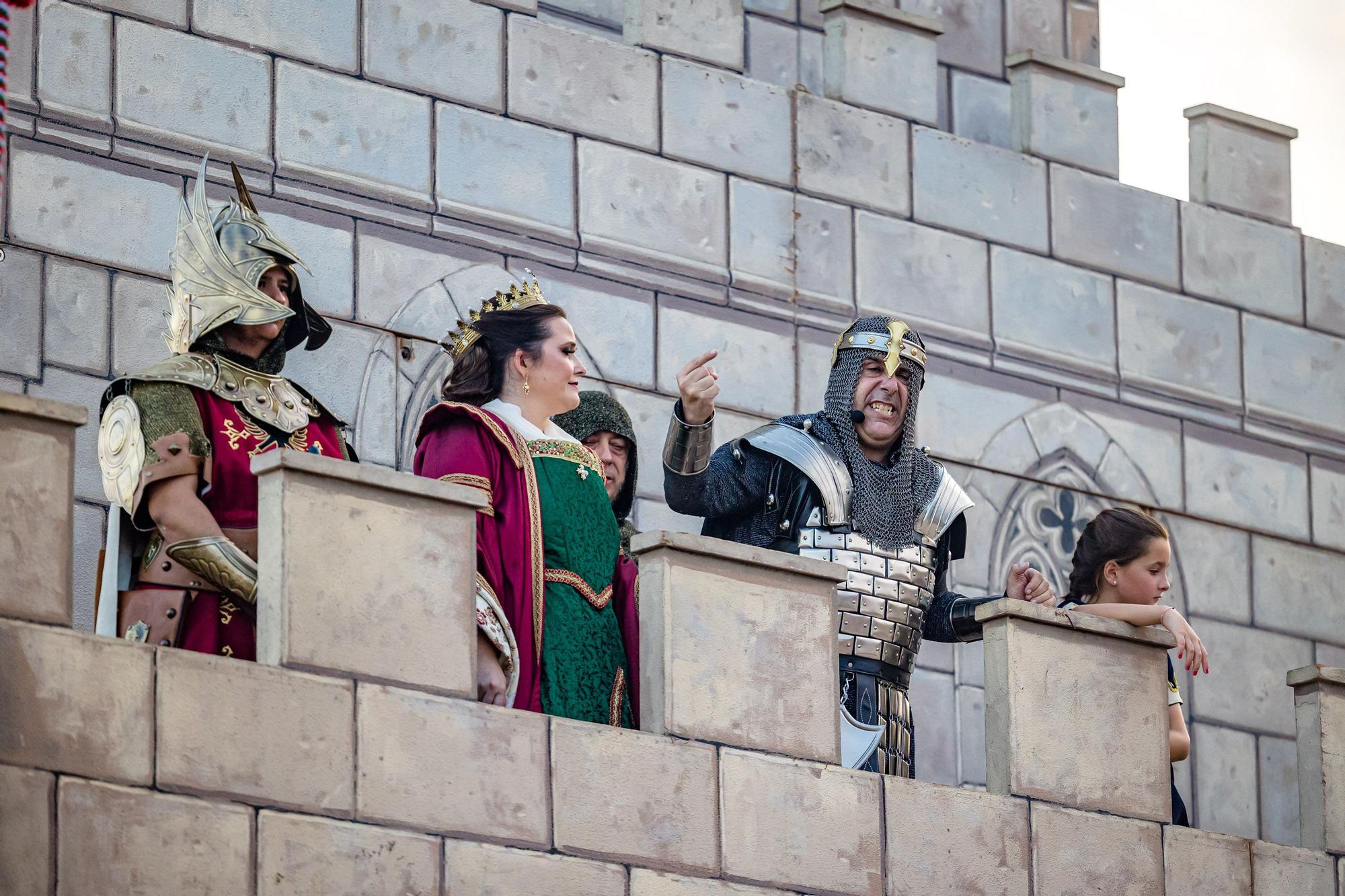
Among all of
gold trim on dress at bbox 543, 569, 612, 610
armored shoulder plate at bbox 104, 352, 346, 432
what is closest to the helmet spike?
armored shoulder plate at bbox 104, 352, 346, 432

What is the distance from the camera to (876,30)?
11.7 metres

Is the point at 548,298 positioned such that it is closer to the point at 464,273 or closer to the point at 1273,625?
the point at 464,273

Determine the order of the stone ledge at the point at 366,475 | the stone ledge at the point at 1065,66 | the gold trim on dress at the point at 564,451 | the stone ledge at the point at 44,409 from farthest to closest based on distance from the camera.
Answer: the stone ledge at the point at 1065,66, the gold trim on dress at the point at 564,451, the stone ledge at the point at 366,475, the stone ledge at the point at 44,409

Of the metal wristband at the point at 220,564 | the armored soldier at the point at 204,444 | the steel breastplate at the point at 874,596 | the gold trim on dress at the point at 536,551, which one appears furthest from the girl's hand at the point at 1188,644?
the metal wristband at the point at 220,564

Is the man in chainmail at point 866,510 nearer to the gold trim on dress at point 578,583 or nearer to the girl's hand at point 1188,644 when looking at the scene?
the girl's hand at point 1188,644

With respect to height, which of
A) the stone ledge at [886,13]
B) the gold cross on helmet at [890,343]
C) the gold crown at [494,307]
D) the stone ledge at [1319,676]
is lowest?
the stone ledge at [1319,676]

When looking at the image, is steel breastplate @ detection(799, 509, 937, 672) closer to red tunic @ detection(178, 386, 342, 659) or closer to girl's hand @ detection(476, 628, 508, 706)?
girl's hand @ detection(476, 628, 508, 706)

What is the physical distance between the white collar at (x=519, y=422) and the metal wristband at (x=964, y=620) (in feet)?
4.73

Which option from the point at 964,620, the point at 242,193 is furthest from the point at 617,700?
the point at 242,193

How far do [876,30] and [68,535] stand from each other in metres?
5.47

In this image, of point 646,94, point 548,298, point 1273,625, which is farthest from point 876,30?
point 1273,625

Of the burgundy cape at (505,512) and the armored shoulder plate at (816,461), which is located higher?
the armored shoulder plate at (816,461)

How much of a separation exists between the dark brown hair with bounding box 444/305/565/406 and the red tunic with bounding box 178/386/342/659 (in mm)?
422

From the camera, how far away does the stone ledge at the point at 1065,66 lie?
12.1m
